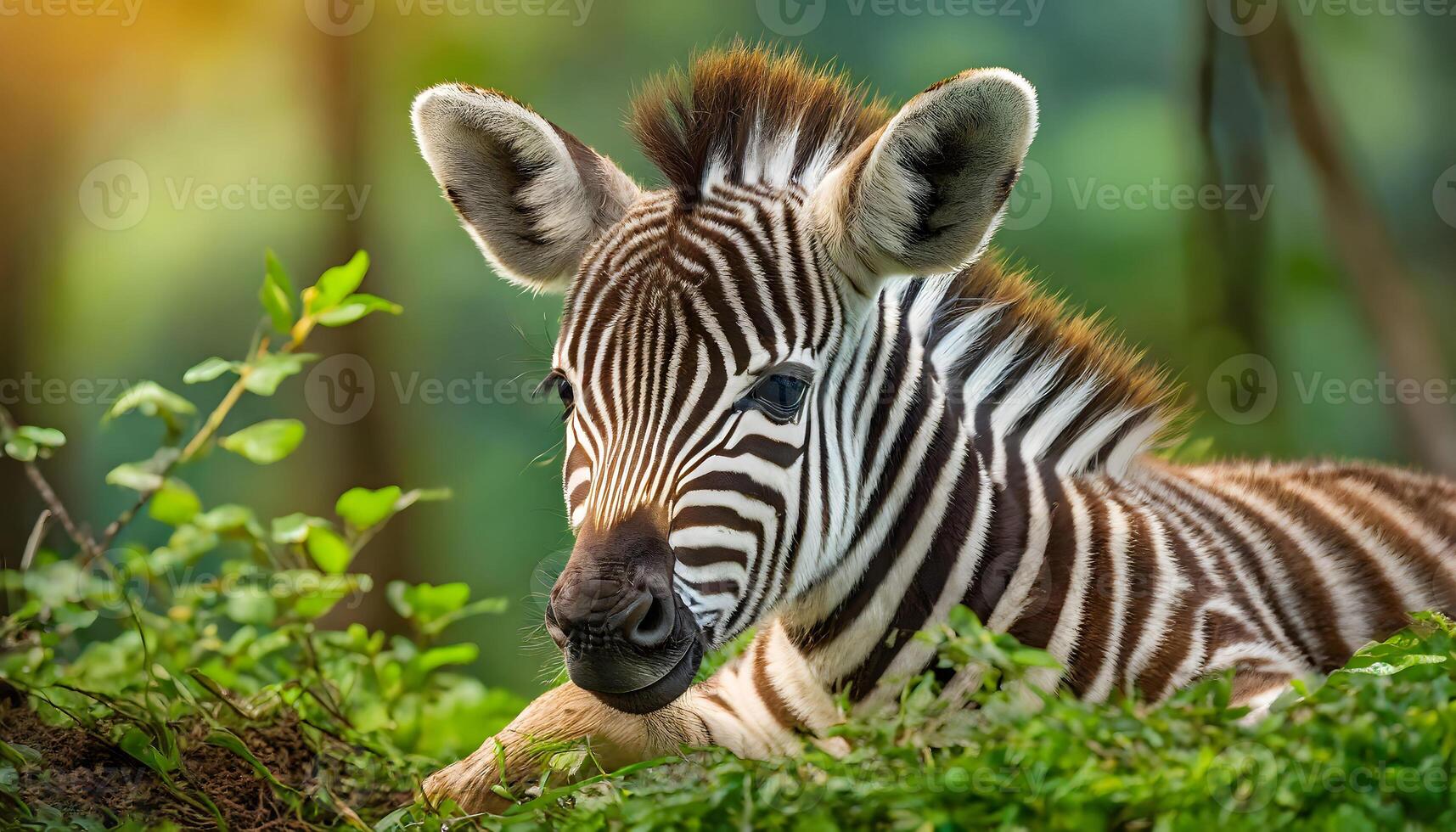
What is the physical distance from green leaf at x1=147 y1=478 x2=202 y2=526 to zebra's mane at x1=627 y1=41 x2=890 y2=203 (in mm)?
2230

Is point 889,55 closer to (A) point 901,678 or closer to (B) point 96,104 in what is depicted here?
(B) point 96,104

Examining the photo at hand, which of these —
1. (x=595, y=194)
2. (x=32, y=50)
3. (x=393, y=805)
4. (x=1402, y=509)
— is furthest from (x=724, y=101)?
(x=32, y=50)

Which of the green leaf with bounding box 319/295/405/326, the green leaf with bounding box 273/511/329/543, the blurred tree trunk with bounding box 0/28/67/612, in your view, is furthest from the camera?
the blurred tree trunk with bounding box 0/28/67/612

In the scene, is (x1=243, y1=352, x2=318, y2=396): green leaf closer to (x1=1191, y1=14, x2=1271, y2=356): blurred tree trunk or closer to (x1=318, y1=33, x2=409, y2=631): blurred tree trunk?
(x1=318, y1=33, x2=409, y2=631): blurred tree trunk

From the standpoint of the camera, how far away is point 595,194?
2.70 metres

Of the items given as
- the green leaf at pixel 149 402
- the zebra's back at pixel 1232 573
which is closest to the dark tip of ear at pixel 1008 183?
the zebra's back at pixel 1232 573

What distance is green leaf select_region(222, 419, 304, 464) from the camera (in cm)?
348

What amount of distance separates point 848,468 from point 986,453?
0.46 m
